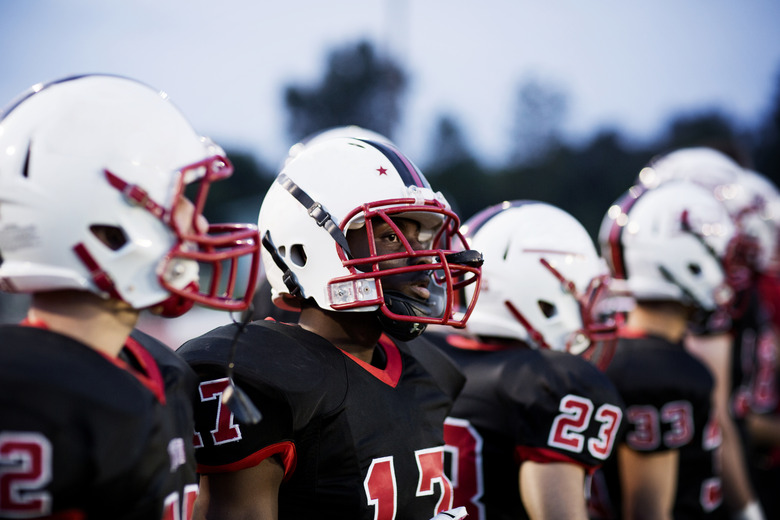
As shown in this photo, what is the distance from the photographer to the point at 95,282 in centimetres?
169

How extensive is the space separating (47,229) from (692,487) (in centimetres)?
296

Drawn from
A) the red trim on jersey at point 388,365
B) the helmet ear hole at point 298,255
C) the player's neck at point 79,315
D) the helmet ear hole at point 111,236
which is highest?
the helmet ear hole at point 111,236

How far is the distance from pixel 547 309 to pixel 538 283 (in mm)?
122

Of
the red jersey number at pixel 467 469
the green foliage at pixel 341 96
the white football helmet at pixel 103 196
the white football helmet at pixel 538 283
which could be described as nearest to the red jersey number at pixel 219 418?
the white football helmet at pixel 103 196

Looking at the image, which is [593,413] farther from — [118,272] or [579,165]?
[579,165]

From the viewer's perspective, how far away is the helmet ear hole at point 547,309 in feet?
10.0

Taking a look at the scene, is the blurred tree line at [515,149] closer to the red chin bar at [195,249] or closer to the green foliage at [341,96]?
the green foliage at [341,96]

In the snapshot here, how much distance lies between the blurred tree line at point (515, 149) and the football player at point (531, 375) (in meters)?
18.1

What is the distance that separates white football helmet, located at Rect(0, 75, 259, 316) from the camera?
167 cm

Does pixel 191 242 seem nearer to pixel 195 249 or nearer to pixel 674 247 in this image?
pixel 195 249

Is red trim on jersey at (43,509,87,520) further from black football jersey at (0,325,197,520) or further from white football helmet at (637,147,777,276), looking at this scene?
white football helmet at (637,147,777,276)

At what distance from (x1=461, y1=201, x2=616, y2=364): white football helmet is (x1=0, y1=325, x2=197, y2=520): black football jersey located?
1493mm

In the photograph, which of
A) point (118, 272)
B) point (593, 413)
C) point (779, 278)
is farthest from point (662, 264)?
point (779, 278)

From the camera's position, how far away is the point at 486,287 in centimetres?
306
